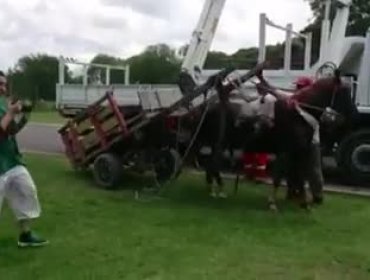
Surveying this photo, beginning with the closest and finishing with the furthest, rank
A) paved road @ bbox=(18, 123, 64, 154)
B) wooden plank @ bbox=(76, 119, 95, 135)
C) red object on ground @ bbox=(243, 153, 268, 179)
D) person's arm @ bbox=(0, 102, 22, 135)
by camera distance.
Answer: person's arm @ bbox=(0, 102, 22, 135), red object on ground @ bbox=(243, 153, 268, 179), wooden plank @ bbox=(76, 119, 95, 135), paved road @ bbox=(18, 123, 64, 154)

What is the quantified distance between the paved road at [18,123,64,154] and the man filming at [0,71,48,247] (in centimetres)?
1099

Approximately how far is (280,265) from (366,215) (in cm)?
308

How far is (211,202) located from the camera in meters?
11.1

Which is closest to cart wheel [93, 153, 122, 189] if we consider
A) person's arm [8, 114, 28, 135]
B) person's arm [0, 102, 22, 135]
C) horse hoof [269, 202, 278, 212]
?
horse hoof [269, 202, 278, 212]

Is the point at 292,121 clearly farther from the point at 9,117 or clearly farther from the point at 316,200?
the point at 9,117

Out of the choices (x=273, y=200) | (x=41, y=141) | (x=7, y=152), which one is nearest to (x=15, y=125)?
(x=7, y=152)

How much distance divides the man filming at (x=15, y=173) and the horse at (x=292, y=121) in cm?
370

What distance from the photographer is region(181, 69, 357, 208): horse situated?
10461 mm

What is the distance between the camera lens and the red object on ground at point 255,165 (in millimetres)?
11703

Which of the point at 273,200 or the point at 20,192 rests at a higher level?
the point at 20,192

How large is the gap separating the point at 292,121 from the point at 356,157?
364 cm

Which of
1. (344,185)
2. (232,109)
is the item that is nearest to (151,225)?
(232,109)

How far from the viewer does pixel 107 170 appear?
1238 cm

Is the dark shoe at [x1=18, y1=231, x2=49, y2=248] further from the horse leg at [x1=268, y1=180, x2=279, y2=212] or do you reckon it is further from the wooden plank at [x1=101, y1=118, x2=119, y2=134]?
the wooden plank at [x1=101, y1=118, x2=119, y2=134]
